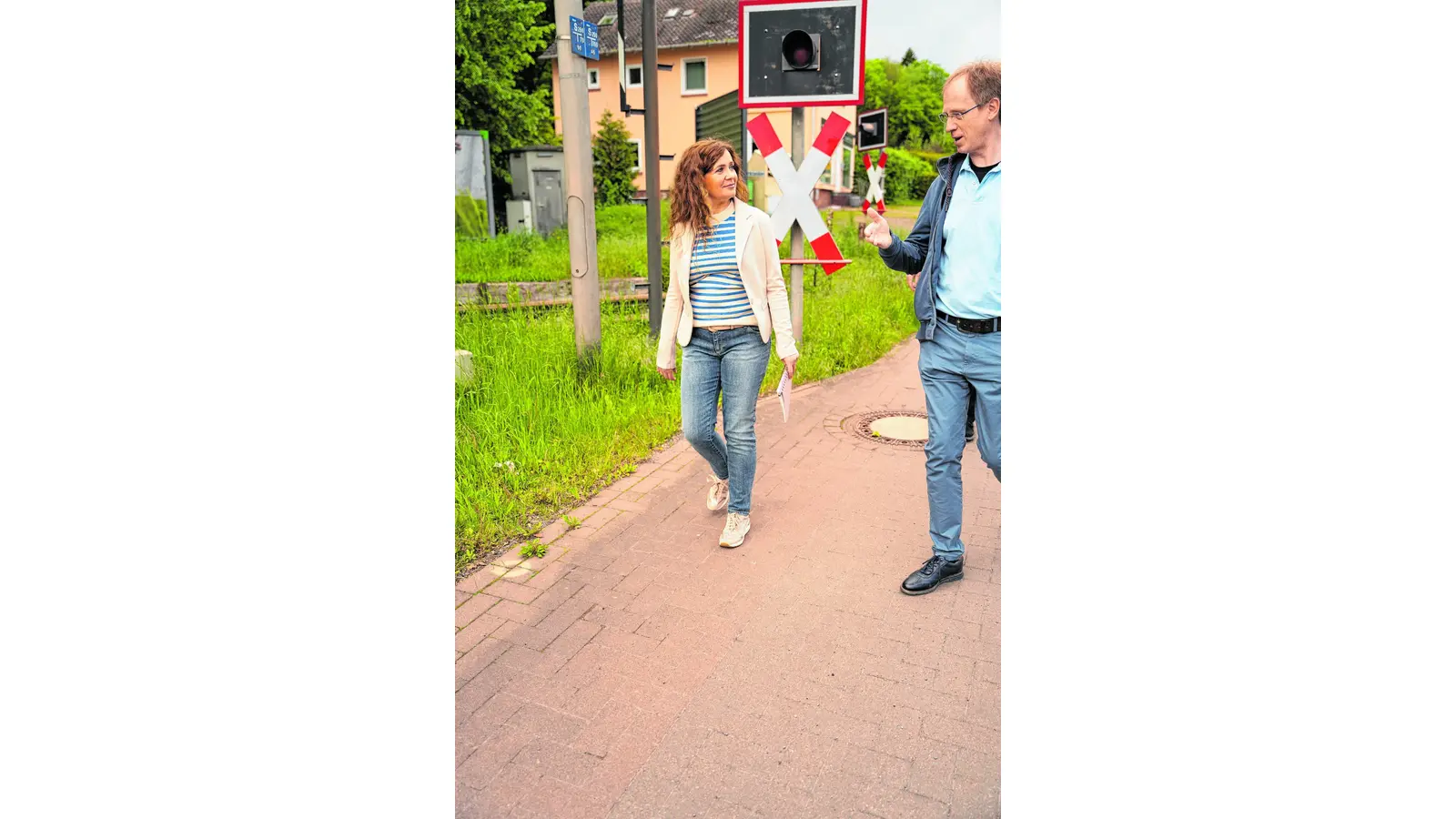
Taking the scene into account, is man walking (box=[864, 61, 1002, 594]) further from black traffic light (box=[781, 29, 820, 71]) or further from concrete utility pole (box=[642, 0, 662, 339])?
concrete utility pole (box=[642, 0, 662, 339])

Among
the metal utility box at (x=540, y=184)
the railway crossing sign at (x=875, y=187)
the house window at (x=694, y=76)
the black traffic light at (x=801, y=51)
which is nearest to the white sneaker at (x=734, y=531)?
the black traffic light at (x=801, y=51)

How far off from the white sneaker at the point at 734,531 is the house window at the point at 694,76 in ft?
110

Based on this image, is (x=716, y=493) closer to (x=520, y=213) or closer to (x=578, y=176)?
(x=578, y=176)

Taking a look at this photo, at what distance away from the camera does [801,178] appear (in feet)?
23.7

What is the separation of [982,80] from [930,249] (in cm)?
63

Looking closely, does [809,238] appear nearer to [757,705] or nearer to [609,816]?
[757,705]

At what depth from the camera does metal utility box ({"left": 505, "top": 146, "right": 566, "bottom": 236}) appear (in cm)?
1956

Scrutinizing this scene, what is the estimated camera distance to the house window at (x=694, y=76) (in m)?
35.9

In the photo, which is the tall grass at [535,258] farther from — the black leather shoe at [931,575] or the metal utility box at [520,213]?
the black leather shoe at [931,575]

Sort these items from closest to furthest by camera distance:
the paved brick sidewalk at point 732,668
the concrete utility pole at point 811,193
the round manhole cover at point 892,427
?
the paved brick sidewalk at point 732,668 < the round manhole cover at point 892,427 < the concrete utility pole at point 811,193

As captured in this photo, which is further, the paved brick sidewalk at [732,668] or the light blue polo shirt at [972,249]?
the light blue polo shirt at [972,249]

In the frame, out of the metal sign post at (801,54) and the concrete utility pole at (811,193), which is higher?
the metal sign post at (801,54)

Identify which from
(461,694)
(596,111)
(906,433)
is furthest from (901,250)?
(596,111)

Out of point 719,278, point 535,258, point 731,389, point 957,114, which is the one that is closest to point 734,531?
point 731,389
